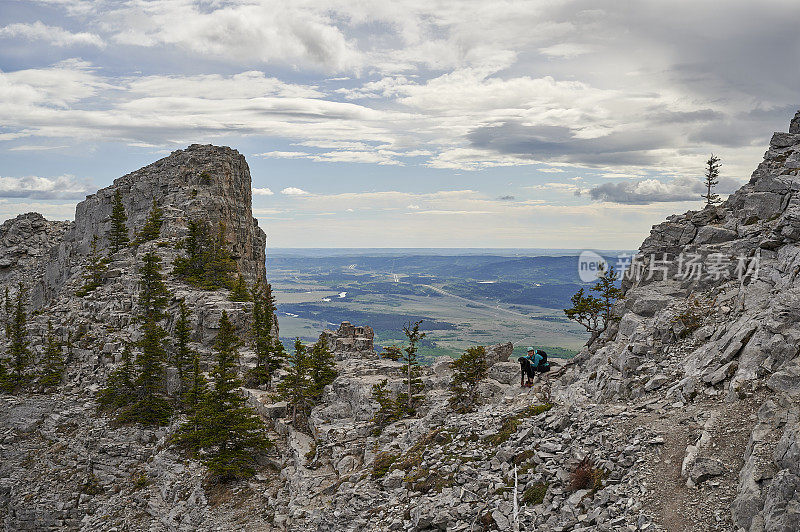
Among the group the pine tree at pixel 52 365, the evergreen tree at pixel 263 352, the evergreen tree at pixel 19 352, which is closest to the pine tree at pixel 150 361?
the evergreen tree at pixel 263 352

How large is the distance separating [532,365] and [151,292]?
59153 mm

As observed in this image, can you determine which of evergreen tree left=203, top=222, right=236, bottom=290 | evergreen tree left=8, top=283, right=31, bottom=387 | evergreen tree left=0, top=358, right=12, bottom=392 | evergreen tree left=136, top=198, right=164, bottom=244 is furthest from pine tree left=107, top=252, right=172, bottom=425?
evergreen tree left=0, top=358, right=12, bottom=392

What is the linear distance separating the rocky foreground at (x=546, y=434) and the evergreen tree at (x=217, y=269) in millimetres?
4036

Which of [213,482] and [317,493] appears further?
[213,482]

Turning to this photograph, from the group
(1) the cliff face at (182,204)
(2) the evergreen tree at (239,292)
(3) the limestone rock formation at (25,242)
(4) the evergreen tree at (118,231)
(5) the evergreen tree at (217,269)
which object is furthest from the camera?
(3) the limestone rock formation at (25,242)

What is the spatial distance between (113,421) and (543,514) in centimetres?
6126

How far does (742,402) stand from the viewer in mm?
21969

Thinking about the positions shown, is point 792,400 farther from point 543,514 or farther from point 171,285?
point 171,285

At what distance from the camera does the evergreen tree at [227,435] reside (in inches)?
2044

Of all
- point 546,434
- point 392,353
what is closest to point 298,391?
point 392,353

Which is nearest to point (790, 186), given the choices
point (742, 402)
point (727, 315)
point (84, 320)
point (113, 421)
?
point (727, 315)

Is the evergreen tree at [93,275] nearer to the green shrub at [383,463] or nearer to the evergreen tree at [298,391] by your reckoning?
the evergreen tree at [298,391]

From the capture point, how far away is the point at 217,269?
81.2 meters

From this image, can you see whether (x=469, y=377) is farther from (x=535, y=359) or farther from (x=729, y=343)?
(x=729, y=343)
